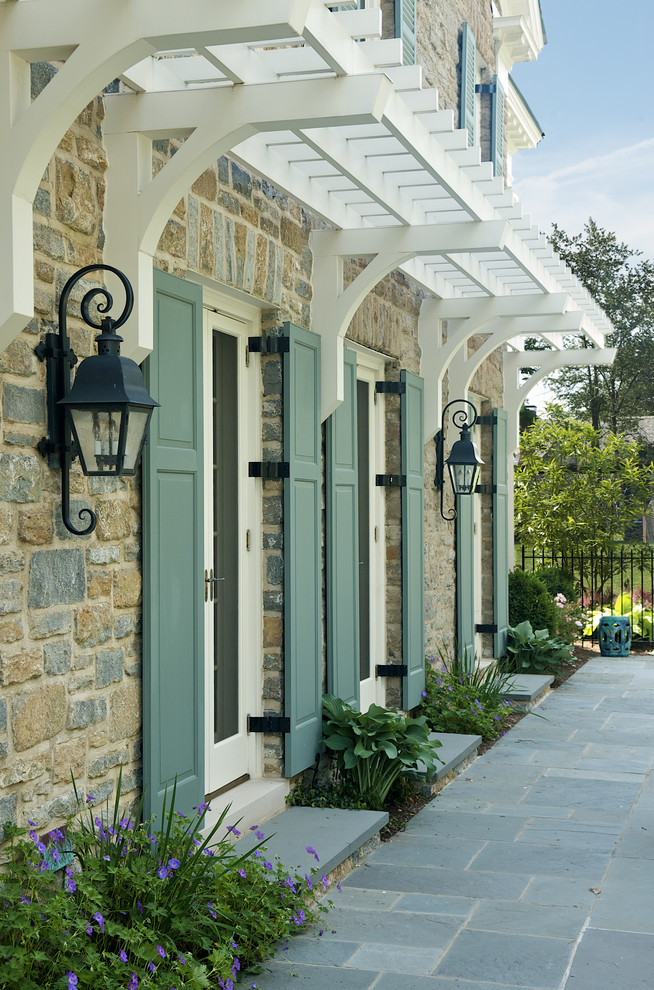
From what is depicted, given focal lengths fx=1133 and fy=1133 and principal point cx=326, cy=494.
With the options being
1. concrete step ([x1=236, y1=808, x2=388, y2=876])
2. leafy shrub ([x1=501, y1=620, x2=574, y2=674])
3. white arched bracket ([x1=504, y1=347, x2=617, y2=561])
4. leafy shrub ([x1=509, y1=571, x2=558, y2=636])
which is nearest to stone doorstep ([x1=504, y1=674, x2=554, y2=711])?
leafy shrub ([x1=501, y1=620, x2=574, y2=674])

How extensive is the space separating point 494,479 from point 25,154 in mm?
7349

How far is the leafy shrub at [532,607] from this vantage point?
1055cm

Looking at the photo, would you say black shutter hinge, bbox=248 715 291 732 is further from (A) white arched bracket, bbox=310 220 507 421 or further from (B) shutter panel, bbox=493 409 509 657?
(B) shutter panel, bbox=493 409 509 657

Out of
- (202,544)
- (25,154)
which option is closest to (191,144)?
(25,154)

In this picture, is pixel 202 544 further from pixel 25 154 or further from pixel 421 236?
pixel 421 236

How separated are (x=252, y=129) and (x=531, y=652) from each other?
6960mm

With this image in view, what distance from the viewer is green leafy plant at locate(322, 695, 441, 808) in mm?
5426

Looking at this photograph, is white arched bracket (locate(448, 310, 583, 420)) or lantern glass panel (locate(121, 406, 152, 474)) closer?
lantern glass panel (locate(121, 406, 152, 474))

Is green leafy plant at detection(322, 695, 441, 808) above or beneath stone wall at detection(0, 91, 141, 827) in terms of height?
beneath

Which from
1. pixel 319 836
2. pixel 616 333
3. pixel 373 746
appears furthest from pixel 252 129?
pixel 616 333

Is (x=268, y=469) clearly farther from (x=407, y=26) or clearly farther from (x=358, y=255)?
(x=407, y=26)

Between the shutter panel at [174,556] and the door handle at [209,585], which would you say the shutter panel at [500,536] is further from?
the shutter panel at [174,556]

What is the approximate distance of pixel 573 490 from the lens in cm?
1390

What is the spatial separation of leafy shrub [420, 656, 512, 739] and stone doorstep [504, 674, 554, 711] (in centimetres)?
26
